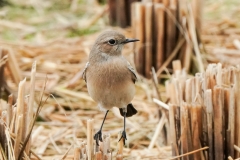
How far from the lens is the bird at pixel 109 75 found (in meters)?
4.10

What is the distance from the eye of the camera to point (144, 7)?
6.61 metres

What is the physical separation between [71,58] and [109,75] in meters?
3.14

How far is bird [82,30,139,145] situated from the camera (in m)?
4.10

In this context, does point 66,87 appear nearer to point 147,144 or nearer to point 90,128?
point 147,144

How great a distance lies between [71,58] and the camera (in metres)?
7.18

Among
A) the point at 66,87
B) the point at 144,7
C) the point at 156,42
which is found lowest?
the point at 66,87

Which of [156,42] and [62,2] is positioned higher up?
[62,2]

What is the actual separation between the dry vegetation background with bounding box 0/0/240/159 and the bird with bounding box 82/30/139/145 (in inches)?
13.1

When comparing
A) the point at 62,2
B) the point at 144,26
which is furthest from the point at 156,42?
the point at 62,2

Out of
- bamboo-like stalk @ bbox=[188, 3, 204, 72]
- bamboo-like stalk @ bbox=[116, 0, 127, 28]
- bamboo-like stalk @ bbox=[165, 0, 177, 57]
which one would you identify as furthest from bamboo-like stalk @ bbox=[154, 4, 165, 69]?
bamboo-like stalk @ bbox=[116, 0, 127, 28]

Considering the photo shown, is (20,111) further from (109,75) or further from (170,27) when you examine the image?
(170,27)

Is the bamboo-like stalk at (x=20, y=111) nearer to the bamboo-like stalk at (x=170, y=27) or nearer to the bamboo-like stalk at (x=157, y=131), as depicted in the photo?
the bamboo-like stalk at (x=157, y=131)

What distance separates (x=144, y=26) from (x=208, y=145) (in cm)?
291

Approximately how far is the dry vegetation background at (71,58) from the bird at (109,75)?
13.1 inches
